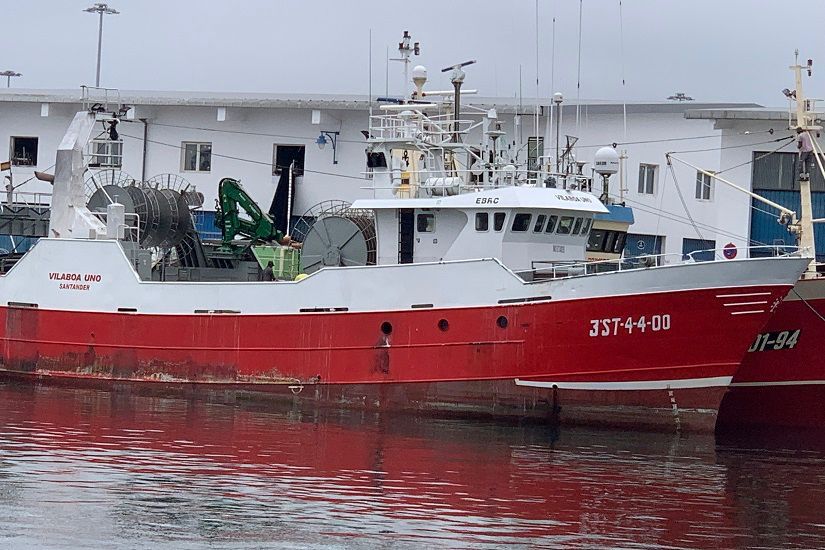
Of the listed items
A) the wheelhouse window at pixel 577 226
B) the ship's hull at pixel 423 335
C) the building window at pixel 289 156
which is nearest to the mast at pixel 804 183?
the ship's hull at pixel 423 335

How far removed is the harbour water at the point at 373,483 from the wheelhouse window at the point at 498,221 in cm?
359

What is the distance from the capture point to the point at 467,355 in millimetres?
22188

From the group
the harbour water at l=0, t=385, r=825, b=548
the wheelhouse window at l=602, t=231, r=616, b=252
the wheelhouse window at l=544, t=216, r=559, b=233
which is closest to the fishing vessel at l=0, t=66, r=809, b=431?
the wheelhouse window at l=544, t=216, r=559, b=233

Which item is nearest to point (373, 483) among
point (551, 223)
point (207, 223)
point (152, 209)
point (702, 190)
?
point (551, 223)

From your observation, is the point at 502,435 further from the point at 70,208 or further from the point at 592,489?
the point at 70,208

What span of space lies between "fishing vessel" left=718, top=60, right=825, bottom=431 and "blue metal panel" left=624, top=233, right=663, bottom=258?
577 inches

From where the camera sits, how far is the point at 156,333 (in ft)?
82.2

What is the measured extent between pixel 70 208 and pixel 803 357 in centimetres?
1466

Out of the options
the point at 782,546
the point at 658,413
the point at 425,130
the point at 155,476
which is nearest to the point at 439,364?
the point at 658,413

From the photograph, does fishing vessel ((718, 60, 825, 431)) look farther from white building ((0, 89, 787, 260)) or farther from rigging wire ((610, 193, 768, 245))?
white building ((0, 89, 787, 260))

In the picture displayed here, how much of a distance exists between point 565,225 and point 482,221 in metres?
1.61

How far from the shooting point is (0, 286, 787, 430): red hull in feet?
69.3

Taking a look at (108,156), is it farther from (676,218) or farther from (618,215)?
(676,218)

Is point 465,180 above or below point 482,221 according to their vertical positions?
above
